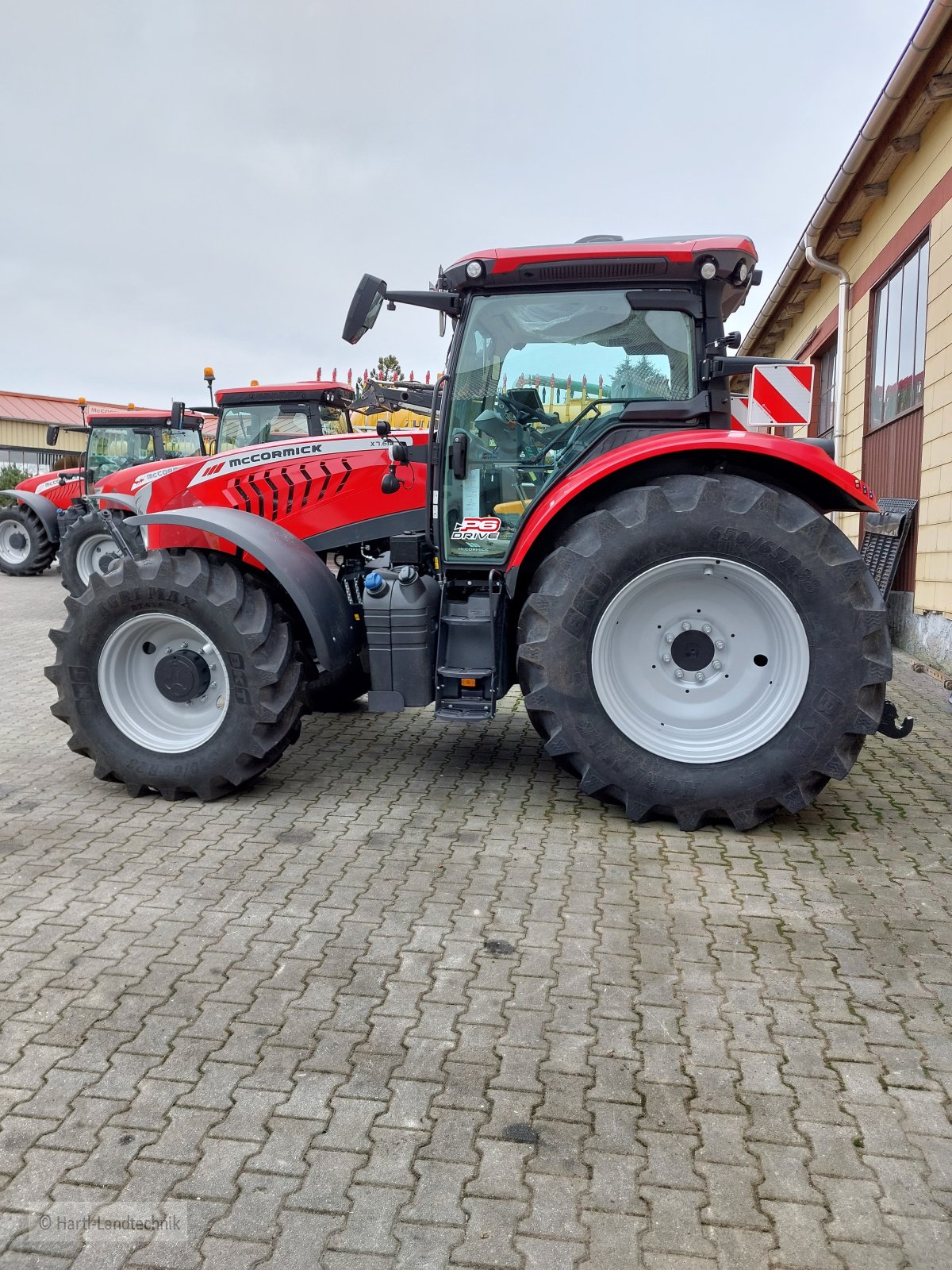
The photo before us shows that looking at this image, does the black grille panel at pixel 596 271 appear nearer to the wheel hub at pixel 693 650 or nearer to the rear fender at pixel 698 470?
the rear fender at pixel 698 470

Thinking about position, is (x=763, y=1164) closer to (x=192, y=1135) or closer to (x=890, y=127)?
(x=192, y=1135)

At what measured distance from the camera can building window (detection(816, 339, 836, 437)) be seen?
1286cm

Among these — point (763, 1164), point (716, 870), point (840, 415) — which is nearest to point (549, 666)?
point (716, 870)

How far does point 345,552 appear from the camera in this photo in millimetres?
5578

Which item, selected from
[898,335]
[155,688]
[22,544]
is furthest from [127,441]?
[155,688]

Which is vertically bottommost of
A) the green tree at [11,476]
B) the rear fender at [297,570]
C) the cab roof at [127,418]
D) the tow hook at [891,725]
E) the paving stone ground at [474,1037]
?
the paving stone ground at [474,1037]

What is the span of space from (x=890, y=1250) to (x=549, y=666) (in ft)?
8.76

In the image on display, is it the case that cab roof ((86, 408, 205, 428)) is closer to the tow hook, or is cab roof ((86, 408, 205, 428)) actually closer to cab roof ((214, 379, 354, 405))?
cab roof ((214, 379, 354, 405))

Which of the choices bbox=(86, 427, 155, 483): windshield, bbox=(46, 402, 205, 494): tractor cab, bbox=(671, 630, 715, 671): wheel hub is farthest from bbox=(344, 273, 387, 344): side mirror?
bbox=(86, 427, 155, 483): windshield

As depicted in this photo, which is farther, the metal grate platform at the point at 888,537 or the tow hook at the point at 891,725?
the metal grate platform at the point at 888,537

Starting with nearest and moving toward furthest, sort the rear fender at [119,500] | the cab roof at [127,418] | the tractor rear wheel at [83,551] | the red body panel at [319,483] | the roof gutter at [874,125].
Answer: the red body panel at [319,483] → the roof gutter at [874,125] → the rear fender at [119,500] → the tractor rear wheel at [83,551] → the cab roof at [127,418]

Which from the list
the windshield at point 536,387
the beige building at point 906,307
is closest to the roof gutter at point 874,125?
the beige building at point 906,307

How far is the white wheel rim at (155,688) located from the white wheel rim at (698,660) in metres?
1.92

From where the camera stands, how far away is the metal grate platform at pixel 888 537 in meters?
8.84
